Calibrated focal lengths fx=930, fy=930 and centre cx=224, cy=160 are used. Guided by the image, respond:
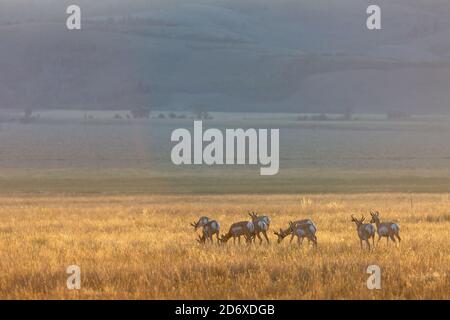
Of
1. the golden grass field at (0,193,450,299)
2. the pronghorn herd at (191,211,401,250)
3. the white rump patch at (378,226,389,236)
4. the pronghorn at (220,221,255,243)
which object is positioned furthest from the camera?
the pronghorn at (220,221,255,243)

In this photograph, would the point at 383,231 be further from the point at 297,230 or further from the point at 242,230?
the point at 242,230

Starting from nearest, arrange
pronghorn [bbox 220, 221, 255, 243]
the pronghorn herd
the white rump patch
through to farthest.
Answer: the pronghorn herd < the white rump patch < pronghorn [bbox 220, 221, 255, 243]

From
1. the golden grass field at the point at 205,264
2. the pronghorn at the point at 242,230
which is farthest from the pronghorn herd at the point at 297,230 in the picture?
the golden grass field at the point at 205,264

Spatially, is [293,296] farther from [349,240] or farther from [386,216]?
[386,216]

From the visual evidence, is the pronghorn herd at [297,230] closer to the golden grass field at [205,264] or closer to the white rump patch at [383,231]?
the white rump patch at [383,231]

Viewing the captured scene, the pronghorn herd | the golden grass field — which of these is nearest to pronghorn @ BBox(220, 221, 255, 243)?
the pronghorn herd

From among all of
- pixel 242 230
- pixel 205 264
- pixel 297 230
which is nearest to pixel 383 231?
pixel 297 230

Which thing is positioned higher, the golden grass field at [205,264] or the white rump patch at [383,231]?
the white rump patch at [383,231]

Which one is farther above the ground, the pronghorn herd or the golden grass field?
the pronghorn herd

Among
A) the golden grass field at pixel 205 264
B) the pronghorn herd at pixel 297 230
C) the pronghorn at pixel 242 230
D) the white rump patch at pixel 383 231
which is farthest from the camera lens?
the pronghorn at pixel 242 230

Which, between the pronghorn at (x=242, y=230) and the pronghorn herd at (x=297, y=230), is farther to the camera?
the pronghorn at (x=242, y=230)

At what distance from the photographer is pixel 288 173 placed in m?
95.5

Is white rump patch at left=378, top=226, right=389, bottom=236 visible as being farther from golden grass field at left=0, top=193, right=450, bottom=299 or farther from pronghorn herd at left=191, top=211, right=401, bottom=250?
golden grass field at left=0, top=193, right=450, bottom=299

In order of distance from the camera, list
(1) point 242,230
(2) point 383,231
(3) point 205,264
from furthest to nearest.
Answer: (1) point 242,230
(2) point 383,231
(3) point 205,264
